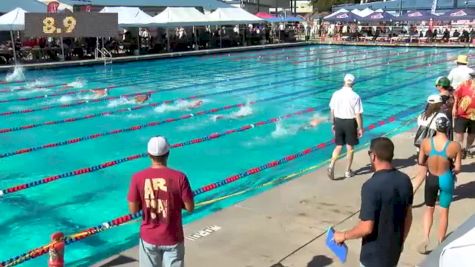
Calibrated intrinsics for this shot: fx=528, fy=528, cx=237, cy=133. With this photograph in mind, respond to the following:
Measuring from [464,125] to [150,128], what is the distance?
6.72m

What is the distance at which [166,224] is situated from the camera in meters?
3.48

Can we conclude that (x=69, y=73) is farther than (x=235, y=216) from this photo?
Yes

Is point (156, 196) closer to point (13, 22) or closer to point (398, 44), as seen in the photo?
point (13, 22)

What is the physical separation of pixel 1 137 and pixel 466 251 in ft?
35.7

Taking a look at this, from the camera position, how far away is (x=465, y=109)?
7.44 metres

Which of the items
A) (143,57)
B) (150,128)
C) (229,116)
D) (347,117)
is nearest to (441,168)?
(347,117)

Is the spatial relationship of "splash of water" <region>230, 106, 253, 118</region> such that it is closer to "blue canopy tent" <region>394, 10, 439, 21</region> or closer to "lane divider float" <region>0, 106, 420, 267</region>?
"lane divider float" <region>0, 106, 420, 267</region>

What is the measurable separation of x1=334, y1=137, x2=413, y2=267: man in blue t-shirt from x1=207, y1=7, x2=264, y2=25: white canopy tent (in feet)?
89.3

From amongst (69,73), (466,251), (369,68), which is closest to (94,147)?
(466,251)

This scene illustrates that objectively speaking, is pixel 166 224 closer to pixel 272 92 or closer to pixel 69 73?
pixel 272 92

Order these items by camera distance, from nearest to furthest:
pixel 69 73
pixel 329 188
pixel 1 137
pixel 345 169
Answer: pixel 329 188
pixel 345 169
pixel 1 137
pixel 69 73

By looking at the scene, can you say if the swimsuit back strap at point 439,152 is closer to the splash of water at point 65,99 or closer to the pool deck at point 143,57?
the splash of water at point 65,99

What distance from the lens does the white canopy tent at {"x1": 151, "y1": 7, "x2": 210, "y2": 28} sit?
27.5 m

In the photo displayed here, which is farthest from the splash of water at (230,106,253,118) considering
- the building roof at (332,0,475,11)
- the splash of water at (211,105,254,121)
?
the building roof at (332,0,475,11)
